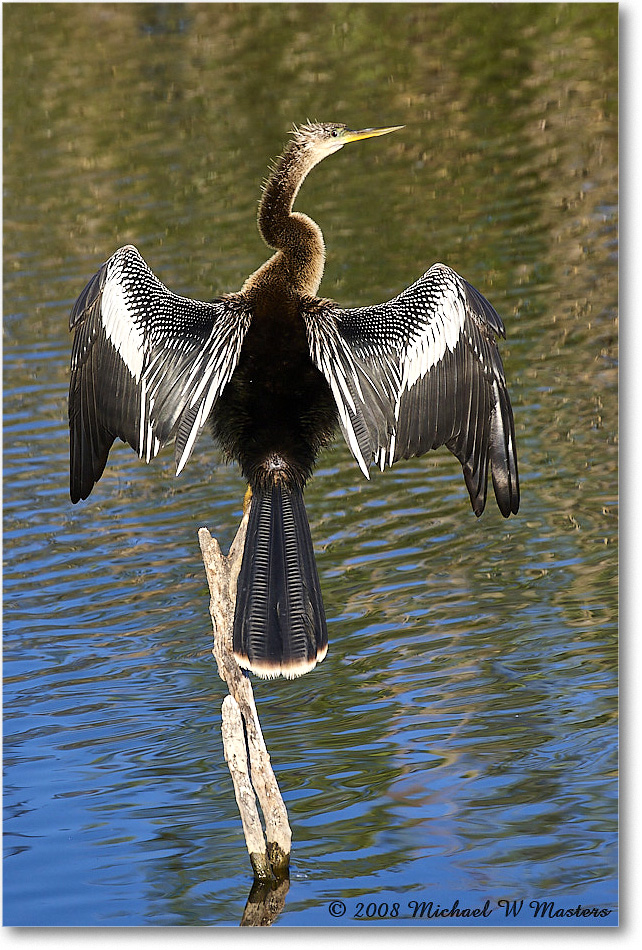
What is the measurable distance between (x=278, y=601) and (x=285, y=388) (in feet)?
1.72

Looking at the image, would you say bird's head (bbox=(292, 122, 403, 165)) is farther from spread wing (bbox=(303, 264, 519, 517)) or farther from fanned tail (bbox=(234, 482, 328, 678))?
fanned tail (bbox=(234, 482, 328, 678))

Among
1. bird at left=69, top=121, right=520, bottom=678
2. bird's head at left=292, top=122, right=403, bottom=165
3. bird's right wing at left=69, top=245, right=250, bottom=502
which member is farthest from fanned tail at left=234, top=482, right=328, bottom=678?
bird's head at left=292, top=122, right=403, bottom=165

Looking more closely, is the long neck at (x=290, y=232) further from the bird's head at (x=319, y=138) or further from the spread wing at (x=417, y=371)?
the spread wing at (x=417, y=371)

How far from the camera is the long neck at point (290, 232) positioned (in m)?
3.63

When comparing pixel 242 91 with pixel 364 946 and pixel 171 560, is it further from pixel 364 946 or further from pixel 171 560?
pixel 364 946

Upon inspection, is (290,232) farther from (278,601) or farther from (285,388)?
(278,601)

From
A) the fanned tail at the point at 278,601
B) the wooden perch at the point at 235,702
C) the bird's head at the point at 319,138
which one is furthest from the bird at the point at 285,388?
the bird's head at the point at 319,138

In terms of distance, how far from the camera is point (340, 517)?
5.55 metres

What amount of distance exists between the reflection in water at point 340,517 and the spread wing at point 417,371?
3.35ft

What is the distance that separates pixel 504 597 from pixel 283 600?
72.1 inches

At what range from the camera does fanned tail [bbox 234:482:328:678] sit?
10.6 ft

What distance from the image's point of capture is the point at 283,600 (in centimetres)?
326

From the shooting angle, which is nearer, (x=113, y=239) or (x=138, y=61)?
(x=138, y=61)

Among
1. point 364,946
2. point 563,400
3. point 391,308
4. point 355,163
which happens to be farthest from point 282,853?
point 355,163
